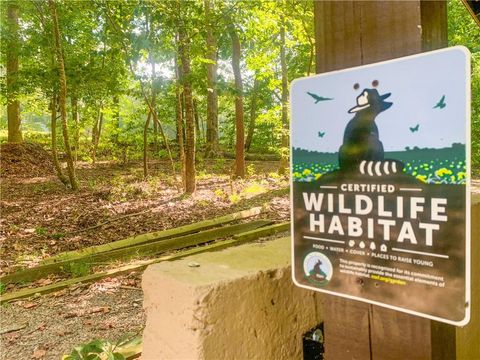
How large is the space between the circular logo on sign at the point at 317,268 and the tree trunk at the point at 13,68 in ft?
38.1

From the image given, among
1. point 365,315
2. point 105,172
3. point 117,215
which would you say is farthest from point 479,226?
point 105,172

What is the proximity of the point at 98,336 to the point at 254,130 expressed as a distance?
2271 centimetres

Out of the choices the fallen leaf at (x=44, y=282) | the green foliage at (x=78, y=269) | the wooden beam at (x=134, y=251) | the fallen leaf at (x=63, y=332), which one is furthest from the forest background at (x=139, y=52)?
the fallen leaf at (x=63, y=332)

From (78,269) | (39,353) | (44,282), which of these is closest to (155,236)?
(78,269)

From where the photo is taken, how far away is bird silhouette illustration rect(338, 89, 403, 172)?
2.85 feet

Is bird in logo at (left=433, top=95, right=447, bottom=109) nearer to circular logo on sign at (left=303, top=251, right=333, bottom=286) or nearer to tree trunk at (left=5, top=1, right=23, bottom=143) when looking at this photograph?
circular logo on sign at (left=303, top=251, right=333, bottom=286)

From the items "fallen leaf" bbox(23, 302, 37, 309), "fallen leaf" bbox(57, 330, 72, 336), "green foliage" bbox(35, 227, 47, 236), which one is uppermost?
"green foliage" bbox(35, 227, 47, 236)

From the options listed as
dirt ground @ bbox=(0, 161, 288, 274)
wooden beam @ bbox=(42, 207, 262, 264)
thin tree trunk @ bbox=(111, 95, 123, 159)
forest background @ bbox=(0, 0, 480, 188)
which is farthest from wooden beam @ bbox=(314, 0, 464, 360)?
thin tree trunk @ bbox=(111, 95, 123, 159)

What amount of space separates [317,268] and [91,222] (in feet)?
24.7

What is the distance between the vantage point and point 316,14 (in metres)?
1.02

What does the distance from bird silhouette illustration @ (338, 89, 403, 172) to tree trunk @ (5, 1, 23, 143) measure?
38.2ft

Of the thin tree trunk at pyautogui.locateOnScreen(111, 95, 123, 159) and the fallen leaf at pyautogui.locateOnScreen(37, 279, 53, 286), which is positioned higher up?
the thin tree trunk at pyautogui.locateOnScreen(111, 95, 123, 159)

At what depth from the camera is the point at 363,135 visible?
34.9 inches

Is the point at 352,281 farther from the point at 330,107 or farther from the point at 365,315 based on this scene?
the point at 330,107
